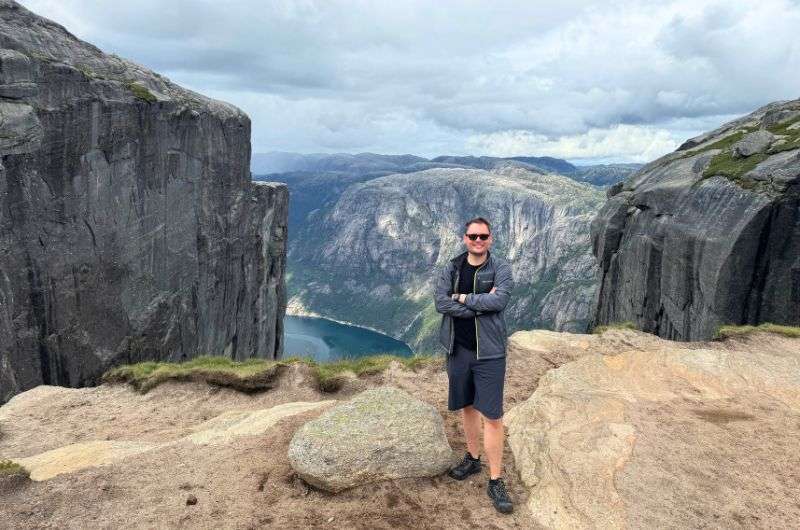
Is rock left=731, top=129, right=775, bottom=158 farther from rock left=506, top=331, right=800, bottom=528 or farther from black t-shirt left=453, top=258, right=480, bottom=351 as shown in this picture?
black t-shirt left=453, top=258, right=480, bottom=351

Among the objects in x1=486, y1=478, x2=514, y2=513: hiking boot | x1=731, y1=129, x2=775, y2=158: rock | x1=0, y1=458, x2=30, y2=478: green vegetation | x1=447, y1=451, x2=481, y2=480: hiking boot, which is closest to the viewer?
x1=486, y1=478, x2=514, y2=513: hiking boot

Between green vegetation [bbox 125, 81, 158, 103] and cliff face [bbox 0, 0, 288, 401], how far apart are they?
17cm

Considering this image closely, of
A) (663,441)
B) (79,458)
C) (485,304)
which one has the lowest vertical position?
(79,458)

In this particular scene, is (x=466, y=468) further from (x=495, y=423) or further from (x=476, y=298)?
(x=476, y=298)

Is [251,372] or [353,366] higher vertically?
[353,366]

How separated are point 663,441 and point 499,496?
5.76m

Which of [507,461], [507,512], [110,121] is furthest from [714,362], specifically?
[110,121]

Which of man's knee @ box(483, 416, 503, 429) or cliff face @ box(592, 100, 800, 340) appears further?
cliff face @ box(592, 100, 800, 340)

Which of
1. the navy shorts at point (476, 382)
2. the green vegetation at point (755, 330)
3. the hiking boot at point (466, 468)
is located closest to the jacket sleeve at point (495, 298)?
the navy shorts at point (476, 382)

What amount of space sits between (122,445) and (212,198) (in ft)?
235

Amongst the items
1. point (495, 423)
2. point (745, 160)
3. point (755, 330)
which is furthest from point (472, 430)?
point (745, 160)

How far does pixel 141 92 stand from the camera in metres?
62.8

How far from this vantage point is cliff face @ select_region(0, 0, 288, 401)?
48438 millimetres

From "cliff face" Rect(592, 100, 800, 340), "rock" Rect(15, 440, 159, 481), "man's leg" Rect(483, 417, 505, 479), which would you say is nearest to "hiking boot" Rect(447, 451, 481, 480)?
"man's leg" Rect(483, 417, 505, 479)
